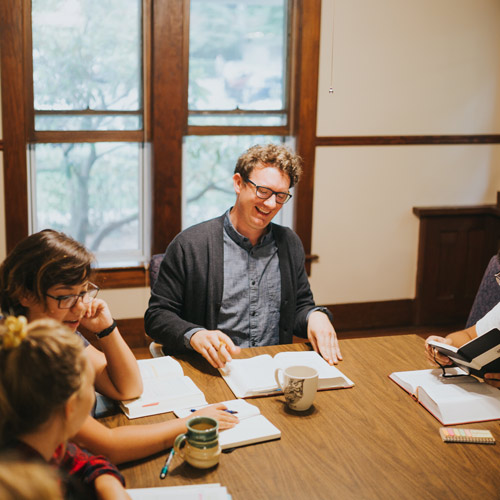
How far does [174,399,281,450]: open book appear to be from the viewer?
1.51m

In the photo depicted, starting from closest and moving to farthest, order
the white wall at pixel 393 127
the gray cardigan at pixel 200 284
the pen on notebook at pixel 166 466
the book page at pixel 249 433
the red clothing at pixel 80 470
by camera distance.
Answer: the red clothing at pixel 80 470 < the pen on notebook at pixel 166 466 < the book page at pixel 249 433 < the gray cardigan at pixel 200 284 < the white wall at pixel 393 127

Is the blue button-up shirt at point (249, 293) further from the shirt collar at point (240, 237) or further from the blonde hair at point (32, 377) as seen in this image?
the blonde hair at point (32, 377)

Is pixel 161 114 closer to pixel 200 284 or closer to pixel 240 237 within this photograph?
pixel 240 237

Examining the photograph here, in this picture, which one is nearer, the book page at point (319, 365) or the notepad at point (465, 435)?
the notepad at point (465, 435)

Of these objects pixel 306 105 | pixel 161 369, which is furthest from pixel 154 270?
pixel 306 105

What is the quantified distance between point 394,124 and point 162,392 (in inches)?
118

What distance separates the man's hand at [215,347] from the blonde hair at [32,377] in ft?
2.83

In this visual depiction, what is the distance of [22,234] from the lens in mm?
3701

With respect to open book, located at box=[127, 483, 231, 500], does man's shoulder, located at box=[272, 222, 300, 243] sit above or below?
above

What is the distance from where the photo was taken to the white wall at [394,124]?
4102 millimetres

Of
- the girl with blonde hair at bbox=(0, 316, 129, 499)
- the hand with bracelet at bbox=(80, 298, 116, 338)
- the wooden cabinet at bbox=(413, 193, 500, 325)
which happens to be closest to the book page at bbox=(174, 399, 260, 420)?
the hand with bracelet at bbox=(80, 298, 116, 338)

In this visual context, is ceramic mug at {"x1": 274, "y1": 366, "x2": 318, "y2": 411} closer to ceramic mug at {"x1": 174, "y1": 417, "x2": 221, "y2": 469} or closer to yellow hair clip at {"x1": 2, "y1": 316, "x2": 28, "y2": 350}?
ceramic mug at {"x1": 174, "y1": 417, "x2": 221, "y2": 469}

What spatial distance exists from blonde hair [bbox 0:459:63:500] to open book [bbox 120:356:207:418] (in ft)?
2.83

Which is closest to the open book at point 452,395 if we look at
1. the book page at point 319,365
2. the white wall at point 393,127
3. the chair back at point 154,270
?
the book page at point 319,365
